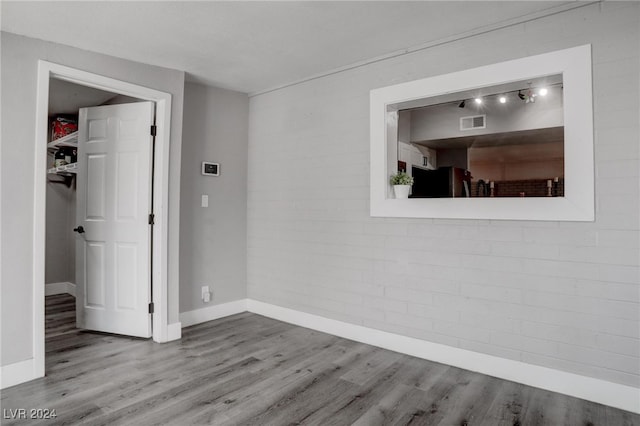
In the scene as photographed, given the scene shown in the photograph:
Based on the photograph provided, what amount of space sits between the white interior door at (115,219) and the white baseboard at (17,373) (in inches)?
35.1

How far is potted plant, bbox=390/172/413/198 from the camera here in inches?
129

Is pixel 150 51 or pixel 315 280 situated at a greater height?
pixel 150 51

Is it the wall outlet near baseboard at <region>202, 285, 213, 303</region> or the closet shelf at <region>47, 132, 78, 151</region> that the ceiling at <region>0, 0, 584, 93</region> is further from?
the wall outlet near baseboard at <region>202, 285, 213, 303</region>

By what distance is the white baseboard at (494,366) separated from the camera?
2.38 meters

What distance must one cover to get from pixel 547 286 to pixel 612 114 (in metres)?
1.19

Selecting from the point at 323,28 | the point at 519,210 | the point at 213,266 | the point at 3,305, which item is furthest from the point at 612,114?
the point at 3,305

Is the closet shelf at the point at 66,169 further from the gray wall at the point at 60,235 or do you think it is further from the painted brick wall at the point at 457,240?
the painted brick wall at the point at 457,240

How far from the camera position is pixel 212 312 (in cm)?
422

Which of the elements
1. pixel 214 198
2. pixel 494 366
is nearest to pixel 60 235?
pixel 214 198

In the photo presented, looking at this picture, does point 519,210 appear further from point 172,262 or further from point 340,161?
point 172,262

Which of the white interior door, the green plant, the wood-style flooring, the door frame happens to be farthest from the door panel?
the green plant

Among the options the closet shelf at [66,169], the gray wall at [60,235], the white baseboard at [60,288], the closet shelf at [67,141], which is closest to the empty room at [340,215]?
the closet shelf at [67,141]

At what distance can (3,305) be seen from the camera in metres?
2.70

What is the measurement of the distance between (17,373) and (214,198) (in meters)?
2.27
